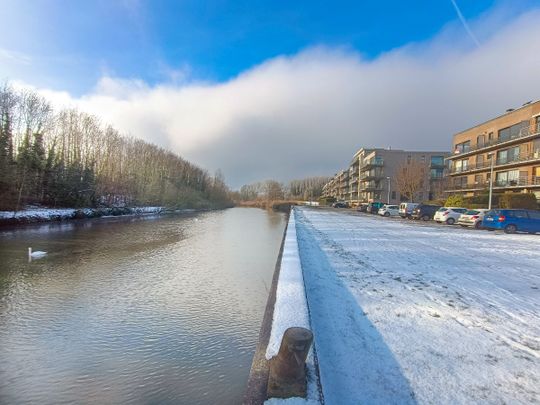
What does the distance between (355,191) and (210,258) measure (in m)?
87.1

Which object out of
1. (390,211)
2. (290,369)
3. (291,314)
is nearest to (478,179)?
(390,211)

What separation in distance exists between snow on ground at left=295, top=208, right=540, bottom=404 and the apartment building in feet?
111

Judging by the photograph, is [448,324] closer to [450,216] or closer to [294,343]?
[294,343]

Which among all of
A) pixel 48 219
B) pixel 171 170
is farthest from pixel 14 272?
pixel 171 170

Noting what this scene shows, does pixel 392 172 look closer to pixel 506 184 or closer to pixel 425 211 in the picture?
pixel 506 184

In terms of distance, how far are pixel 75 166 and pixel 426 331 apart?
148 feet

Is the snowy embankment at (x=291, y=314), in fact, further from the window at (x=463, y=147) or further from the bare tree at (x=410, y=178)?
the bare tree at (x=410, y=178)

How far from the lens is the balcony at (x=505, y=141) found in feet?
122

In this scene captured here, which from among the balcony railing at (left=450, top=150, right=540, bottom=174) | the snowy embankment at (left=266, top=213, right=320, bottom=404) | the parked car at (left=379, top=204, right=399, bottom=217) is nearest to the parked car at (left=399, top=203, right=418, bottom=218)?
the parked car at (left=379, top=204, right=399, bottom=217)

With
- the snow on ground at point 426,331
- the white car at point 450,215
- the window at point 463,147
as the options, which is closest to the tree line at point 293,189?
the window at point 463,147

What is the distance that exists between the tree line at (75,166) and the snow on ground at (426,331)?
2954 cm

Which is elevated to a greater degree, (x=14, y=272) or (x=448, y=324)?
(x=448, y=324)

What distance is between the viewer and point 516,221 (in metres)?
22.3

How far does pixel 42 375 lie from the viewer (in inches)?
187
